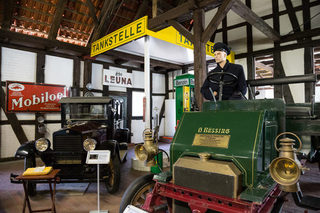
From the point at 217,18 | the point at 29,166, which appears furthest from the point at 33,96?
the point at 217,18

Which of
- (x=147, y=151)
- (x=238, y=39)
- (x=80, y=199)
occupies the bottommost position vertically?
(x=80, y=199)

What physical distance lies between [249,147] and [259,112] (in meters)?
0.33

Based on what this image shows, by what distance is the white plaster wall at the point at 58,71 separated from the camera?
6.35m

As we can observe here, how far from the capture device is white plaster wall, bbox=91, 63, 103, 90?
292 inches

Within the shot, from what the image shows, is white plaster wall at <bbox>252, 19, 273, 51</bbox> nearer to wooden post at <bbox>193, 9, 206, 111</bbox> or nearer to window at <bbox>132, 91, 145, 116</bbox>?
wooden post at <bbox>193, 9, 206, 111</bbox>

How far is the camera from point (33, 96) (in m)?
5.93

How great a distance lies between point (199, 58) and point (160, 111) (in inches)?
240

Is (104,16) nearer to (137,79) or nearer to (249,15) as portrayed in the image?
(137,79)

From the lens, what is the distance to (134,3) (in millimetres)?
7906

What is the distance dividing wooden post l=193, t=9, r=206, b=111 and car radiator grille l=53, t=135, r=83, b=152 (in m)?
2.12

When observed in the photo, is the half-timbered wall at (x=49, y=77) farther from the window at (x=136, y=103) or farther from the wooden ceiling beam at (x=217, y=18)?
the wooden ceiling beam at (x=217, y=18)

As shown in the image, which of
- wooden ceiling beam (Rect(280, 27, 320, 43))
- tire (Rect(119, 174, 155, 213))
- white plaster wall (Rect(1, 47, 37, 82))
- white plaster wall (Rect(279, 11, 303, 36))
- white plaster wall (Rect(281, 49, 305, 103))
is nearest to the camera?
tire (Rect(119, 174, 155, 213))

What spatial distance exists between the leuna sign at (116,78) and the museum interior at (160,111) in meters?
0.04

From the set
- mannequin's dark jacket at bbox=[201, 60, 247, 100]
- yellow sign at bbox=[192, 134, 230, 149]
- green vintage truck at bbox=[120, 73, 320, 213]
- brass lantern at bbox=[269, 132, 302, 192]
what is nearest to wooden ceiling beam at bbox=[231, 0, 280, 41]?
mannequin's dark jacket at bbox=[201, 60, 247, 100]
